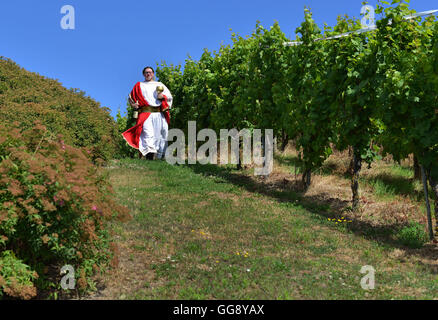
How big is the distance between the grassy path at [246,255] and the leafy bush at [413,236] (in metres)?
0.41

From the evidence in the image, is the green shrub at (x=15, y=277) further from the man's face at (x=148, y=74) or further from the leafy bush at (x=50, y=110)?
the man's face at (x=148, y=74)

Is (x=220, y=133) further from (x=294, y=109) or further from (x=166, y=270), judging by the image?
(x=166, y=270)

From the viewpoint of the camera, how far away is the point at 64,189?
4488 mm

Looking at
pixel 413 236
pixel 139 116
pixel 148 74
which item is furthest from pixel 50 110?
pixel 413 236

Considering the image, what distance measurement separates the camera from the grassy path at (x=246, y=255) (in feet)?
17.6

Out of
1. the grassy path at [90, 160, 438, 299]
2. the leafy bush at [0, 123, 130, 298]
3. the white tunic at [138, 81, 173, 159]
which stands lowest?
the grassy path at [90, 160, 438, 299]

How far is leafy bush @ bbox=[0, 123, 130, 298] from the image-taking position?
4.45 metres

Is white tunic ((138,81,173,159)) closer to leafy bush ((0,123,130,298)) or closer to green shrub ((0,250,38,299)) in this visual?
leafy bush ((0,123,130,298))

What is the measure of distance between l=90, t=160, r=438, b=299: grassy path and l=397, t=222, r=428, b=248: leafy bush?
412 mm

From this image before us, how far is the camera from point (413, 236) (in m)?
7.99

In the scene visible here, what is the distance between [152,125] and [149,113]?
47 centimetres

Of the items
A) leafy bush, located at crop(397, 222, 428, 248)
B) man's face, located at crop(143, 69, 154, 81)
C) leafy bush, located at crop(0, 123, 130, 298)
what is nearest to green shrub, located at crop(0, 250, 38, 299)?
leafy bush, located at crop(0, 123, 130, 298)

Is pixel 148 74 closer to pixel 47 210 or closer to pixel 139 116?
pixel 139 116

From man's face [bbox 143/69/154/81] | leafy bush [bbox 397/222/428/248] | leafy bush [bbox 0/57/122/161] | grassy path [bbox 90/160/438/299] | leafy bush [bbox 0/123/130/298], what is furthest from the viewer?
man's face [bbox 143/69/154/81]
